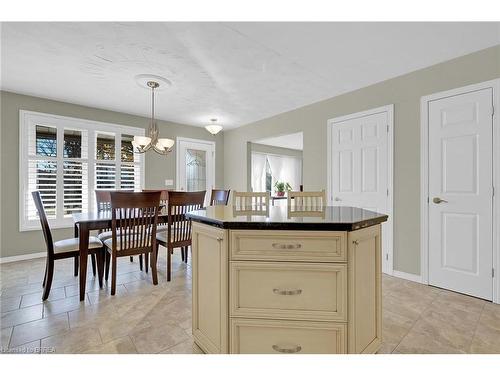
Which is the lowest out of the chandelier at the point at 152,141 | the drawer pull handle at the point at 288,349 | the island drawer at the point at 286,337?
the drawer pull handle at the point at 288,349

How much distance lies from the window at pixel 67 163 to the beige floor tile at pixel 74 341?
2878 millimetres

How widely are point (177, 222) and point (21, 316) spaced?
4.98 feet

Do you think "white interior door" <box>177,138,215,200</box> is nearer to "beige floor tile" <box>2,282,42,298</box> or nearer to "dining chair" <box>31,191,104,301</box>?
"dining chair" <box>31,191,104,301</box>

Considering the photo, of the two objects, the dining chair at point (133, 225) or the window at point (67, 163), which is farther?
the window at point (67, 163)

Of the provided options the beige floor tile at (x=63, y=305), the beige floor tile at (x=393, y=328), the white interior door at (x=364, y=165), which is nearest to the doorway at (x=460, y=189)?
the white interior door at (x=364, y=165)

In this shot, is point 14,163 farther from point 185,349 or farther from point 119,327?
point 185,349

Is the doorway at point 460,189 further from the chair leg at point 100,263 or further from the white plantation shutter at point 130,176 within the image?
the white plantation shutter at point 130,176

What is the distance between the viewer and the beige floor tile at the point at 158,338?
5.60 feet

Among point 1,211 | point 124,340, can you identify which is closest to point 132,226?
point 124,340

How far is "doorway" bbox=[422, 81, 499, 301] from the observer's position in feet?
8.15

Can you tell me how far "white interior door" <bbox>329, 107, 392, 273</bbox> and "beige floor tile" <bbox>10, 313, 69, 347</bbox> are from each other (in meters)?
3.43
